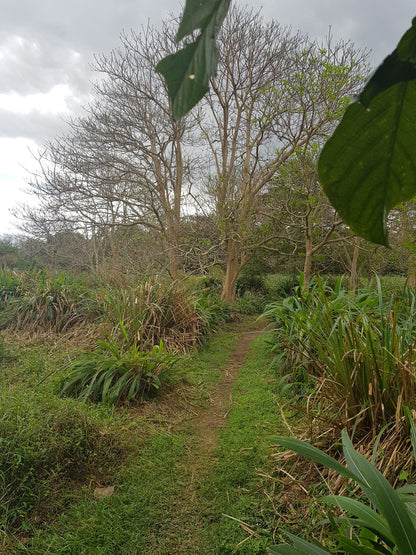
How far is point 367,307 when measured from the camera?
3.42 meters

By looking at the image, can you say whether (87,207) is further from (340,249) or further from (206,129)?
(340,249)

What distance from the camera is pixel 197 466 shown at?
2346 millimetres

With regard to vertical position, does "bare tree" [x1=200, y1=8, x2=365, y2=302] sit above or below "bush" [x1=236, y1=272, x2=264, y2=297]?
above

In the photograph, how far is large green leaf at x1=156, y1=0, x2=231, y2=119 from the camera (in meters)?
0.21

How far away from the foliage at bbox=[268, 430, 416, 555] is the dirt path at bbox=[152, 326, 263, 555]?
2.19 feet

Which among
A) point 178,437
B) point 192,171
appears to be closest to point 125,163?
point 192,171

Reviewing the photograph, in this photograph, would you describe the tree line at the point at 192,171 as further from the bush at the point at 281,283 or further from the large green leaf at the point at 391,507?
the large green leaf at the point at 391,507

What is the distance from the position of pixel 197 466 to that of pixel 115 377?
126 cm

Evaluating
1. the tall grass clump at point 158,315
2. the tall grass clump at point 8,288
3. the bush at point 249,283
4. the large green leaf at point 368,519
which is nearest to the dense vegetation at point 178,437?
the large green leaf at point 368,519

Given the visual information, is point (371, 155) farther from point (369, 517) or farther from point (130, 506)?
point (130, 506)

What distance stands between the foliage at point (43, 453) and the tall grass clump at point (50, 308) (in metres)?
2.86

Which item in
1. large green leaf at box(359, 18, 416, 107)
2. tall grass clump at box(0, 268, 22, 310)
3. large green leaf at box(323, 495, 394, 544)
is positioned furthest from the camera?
tall grass clump at box(0, 268, 22, 310)

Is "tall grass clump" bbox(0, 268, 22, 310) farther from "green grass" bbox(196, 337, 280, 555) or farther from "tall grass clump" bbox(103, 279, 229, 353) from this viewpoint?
"green grass" bbox(196, 337, 280, 555)

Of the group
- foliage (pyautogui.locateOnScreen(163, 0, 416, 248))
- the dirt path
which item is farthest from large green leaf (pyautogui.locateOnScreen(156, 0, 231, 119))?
the dirt path
